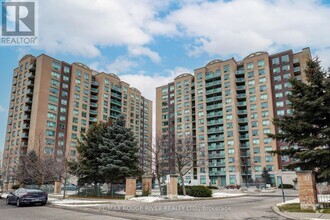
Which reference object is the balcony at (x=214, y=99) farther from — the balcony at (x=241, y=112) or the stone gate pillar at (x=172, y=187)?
the stone gate pillar at (x=172, y=187)

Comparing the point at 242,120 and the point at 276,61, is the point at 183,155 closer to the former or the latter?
the point at 242,120

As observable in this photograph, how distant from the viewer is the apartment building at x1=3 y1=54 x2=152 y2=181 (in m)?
78.2

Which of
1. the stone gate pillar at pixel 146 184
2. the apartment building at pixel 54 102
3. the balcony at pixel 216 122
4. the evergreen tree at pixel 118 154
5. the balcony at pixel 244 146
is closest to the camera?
the stone gate pillar at pixel 146 184

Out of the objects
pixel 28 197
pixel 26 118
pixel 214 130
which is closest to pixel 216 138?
pixel 214 130

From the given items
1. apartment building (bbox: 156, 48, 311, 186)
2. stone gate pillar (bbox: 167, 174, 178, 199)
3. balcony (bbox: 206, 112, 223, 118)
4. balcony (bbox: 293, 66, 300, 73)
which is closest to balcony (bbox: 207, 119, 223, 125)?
apartment building (bbox: 156, 48, 311, 186)

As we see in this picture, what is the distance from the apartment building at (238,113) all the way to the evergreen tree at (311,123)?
192 feet

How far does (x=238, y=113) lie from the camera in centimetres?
8625

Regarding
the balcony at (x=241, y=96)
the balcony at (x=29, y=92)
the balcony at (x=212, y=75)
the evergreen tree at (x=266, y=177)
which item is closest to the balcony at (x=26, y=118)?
the balcony at (x=29, y=92)

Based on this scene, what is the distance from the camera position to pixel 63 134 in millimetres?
82812

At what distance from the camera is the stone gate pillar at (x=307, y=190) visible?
13820mm

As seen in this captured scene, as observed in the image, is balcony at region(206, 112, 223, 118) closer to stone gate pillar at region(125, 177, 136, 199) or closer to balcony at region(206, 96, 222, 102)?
balcony at region(206, 96, 222, 102)

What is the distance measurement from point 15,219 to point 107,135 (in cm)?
1843

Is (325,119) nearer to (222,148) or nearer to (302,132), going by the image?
(302,132)

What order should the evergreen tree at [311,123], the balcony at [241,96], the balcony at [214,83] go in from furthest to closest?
the balcony at [214,83] < the balcony at [241,96] < the evergreen tree at [311,123]
